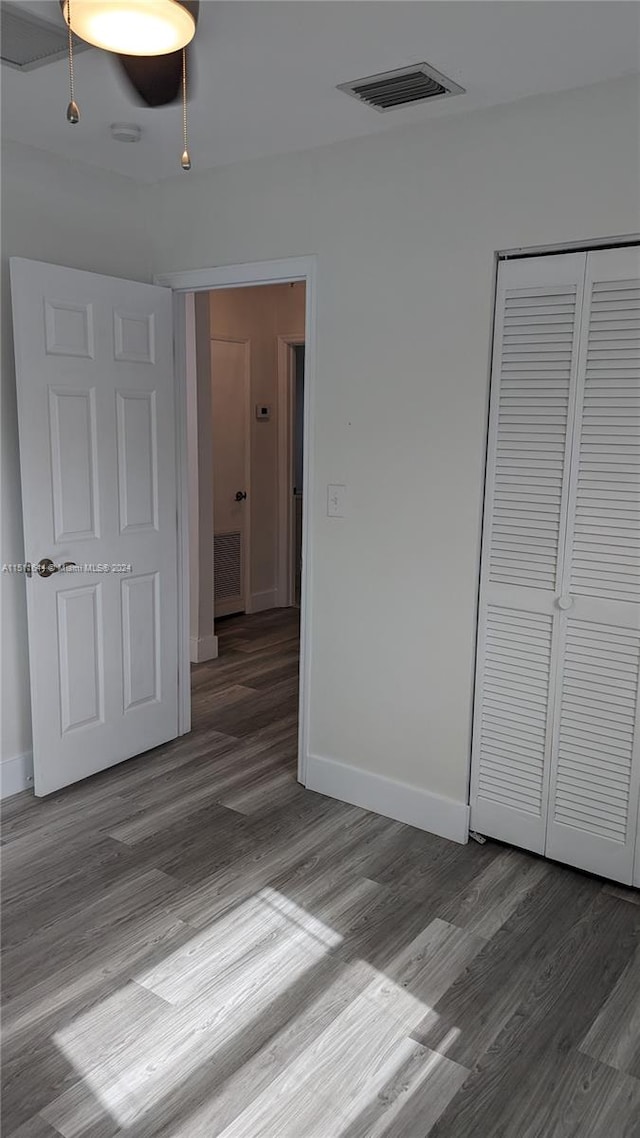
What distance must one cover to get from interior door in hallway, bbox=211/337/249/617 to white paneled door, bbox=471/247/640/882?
11.4ft

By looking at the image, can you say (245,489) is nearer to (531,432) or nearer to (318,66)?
(531,432)

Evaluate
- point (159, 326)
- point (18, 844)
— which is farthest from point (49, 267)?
point (18, 844)

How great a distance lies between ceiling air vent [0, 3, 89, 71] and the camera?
2039 mm

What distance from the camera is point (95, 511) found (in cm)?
332

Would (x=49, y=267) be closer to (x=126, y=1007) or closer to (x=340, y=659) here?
(x=340, y=659)

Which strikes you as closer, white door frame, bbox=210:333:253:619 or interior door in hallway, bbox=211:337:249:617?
interior door in hallway, bbox=211:337:249:617

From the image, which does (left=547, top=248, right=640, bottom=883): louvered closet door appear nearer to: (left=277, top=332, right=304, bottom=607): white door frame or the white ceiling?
the white ceiling

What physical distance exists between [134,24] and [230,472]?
4493mm

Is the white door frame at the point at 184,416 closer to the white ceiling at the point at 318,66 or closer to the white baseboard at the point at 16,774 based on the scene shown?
the white ceiling at the point at 318,66

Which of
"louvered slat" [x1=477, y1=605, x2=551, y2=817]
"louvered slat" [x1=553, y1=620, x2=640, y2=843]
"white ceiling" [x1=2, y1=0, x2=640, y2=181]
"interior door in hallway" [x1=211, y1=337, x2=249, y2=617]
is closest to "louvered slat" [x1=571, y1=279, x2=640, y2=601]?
"louvered slat" [x1=553, y1=620, x2=640, y2=843]

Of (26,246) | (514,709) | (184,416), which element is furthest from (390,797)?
(26,246)

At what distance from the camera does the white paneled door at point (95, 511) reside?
3.08 metres

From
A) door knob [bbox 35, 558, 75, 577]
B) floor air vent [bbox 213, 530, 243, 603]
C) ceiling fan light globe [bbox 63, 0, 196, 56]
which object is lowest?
floor air vent [bbox 213, 530, 243, 603]

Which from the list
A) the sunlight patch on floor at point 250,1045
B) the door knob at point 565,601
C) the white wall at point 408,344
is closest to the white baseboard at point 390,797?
the white wall at point 408,344
